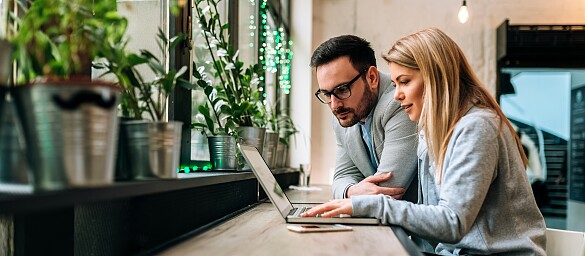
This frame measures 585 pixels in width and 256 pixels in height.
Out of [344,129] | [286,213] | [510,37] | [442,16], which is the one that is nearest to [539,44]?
[510,37]

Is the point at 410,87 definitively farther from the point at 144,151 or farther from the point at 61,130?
the point at 61,130

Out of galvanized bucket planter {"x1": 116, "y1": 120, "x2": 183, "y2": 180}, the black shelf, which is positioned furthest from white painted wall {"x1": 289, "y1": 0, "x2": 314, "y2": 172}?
the black shelf

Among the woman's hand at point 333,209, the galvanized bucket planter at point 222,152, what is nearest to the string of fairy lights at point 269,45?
the galvanized bucket planter at point 222,152

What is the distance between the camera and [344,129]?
2.75 m

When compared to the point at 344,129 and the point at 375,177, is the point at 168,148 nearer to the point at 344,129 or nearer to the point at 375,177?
the point at 375,177

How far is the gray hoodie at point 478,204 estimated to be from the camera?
1.53 m

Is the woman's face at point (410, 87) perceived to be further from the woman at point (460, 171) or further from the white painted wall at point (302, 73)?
the white painted wall at point (302, 73)

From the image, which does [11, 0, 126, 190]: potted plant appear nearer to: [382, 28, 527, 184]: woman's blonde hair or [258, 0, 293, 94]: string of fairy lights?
[382, 28, 527, 184]: woman's blonde hair

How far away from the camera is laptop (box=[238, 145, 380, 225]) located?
173cm

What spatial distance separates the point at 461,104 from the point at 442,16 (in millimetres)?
4089

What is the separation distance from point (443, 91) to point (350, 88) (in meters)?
0.81

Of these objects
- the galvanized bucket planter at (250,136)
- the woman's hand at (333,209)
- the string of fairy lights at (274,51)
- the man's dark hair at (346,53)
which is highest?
the string of fairy lights at (274,51)

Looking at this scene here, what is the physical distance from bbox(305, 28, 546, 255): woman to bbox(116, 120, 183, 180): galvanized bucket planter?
0.71 m

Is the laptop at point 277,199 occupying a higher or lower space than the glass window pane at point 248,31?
lower
